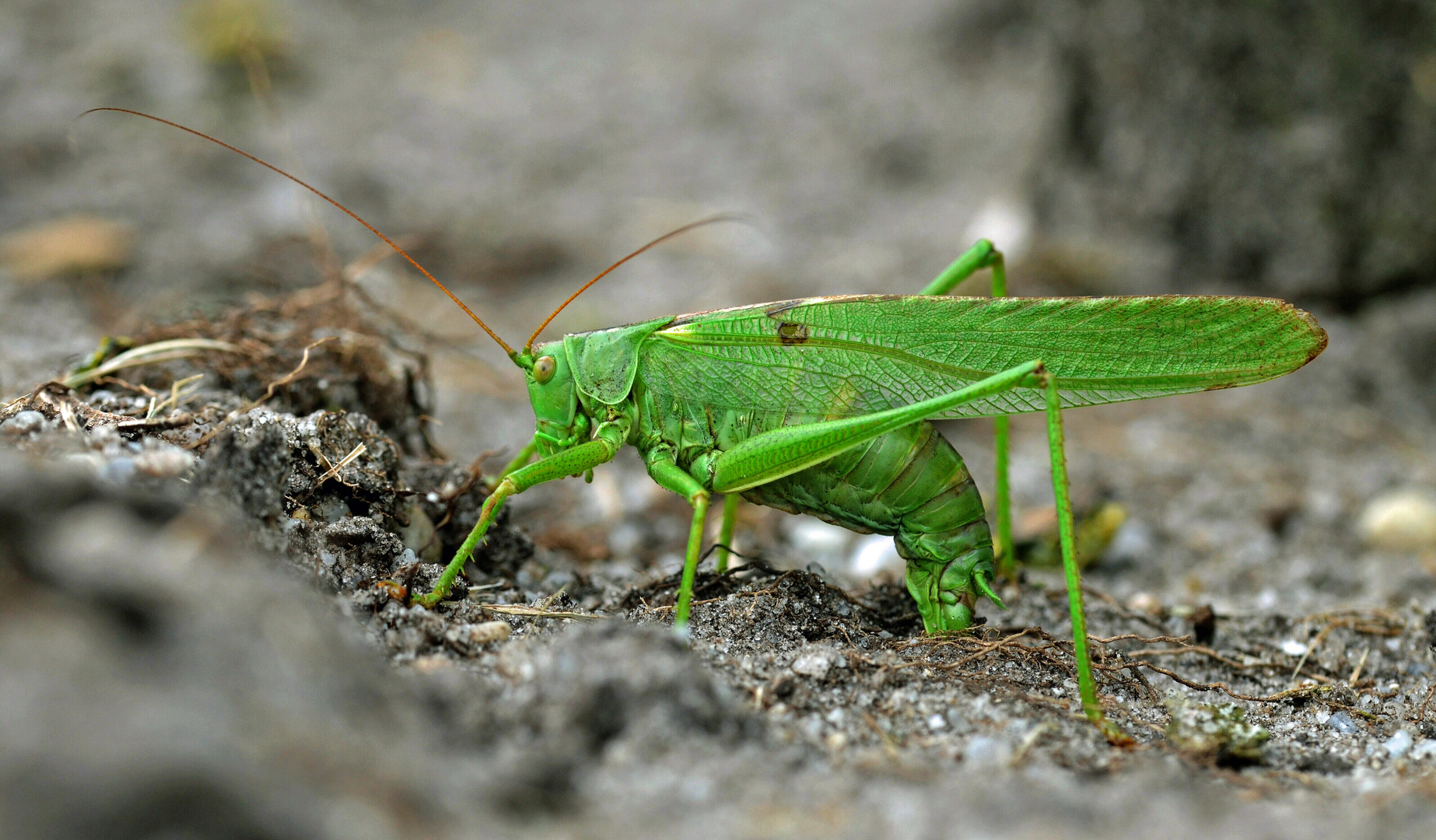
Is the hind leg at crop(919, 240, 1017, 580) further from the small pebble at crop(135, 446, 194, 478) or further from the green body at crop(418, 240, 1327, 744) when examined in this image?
the small pebble at crop(135, 446, 194, 478)

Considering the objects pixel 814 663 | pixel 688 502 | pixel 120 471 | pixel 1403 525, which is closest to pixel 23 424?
pixel 120 471

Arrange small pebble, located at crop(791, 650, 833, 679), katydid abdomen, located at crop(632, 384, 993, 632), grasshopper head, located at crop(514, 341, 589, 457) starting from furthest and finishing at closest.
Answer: grasshopper head, located at crop(514, 341, 589, 457), katydid abdomen, located at crop(632, 384, 993, 632), small pebble, located at crop(791, 650, 833, 679)

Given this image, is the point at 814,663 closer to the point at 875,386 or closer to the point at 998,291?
the point at 875,386

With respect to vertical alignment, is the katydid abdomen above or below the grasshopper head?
below

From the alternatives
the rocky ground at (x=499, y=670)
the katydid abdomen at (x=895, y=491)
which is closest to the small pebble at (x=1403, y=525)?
the rocky ground at (x=499, y=670)

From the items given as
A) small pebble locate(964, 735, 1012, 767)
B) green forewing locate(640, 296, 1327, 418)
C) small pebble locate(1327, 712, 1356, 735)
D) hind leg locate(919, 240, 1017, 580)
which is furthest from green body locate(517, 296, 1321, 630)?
small pebble locate(1327, 712, 1356, 735)

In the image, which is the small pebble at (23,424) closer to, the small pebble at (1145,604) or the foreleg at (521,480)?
the foreleg at (521,480)
